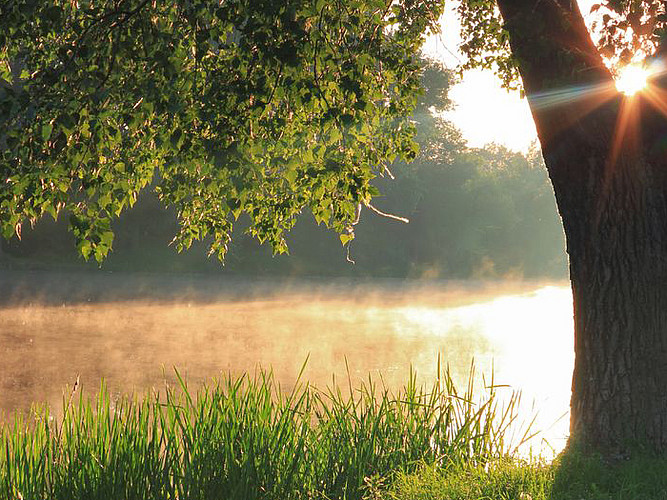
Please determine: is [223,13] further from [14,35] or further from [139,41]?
[14,35]

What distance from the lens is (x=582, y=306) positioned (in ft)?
19.0

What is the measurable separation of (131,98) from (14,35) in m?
0.87

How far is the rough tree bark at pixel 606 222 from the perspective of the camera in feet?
18.2

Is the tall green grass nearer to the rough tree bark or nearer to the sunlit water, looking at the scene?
the rough tree bark

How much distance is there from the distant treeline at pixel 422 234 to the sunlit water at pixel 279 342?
946cm

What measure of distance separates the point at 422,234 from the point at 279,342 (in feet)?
78.0

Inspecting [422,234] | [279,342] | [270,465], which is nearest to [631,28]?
[270,465]

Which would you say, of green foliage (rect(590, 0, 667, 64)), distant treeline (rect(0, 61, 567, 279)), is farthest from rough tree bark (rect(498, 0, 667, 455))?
distant treeline (rect(0, 61, 567, 279))

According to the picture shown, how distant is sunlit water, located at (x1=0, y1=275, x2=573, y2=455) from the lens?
11117 millimetres

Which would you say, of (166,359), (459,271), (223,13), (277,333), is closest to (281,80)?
(223,13)

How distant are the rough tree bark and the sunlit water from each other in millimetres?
1780

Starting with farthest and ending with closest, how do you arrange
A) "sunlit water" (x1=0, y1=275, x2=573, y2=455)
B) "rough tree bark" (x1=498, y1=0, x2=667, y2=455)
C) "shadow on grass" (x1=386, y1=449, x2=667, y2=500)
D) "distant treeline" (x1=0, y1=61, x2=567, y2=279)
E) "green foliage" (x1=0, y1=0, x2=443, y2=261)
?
1. "distant treeline" (x1=0, y1=61, x2=567, y2=279)
2. "sunlit water" (x1=0, y1=275, x2=573, y2=455)
3. "rough tree bark" (x1=498, y1=0, x2=667, y2=455)
4. "shadow on grass" (x1=386, y1=449, x2=667, y2=500)
5. "green foliage" (x1=0, y1=0, x2=443, y2=261)

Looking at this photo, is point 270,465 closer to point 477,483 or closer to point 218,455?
point 218,455

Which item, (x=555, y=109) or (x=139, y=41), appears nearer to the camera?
(x=139, y=41)
